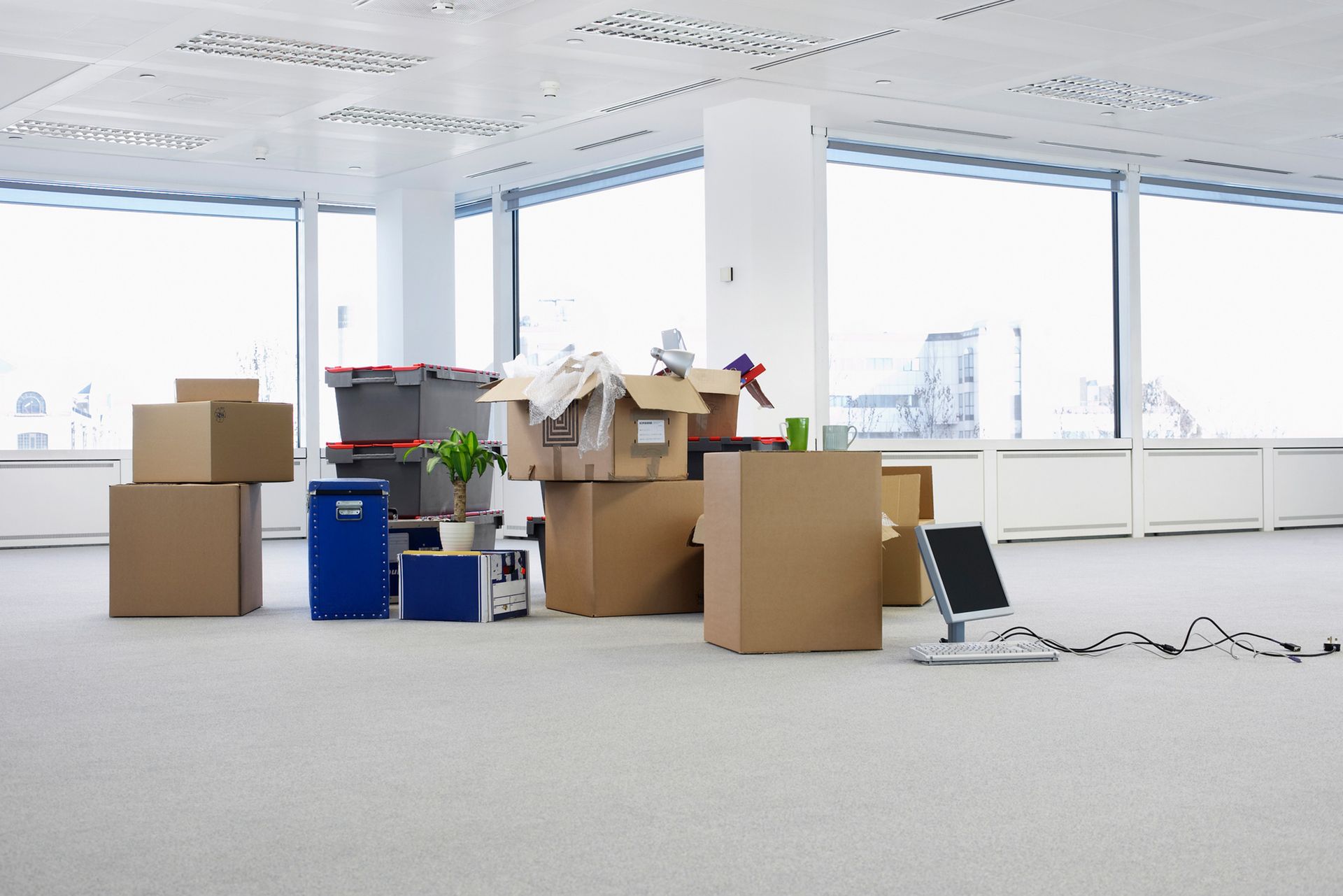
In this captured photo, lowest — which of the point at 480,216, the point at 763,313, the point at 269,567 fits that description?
the point at 269,567

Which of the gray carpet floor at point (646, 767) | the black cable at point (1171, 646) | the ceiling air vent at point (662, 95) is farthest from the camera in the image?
the ceiling air vent at point (662, 95)

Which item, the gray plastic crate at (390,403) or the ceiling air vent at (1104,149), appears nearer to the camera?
the gray plastic crate at (390,403)

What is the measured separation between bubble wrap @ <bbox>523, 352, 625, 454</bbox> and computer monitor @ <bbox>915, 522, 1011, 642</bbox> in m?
1.32

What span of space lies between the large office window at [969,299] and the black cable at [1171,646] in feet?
12.5

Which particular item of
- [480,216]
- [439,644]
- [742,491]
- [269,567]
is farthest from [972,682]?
[480,216]

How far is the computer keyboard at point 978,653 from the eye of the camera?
3658 mm

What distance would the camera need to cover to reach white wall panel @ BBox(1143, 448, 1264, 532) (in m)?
8.99

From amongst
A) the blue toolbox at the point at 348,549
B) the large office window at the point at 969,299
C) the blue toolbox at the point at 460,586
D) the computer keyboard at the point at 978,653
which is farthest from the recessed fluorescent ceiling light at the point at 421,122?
the computer keyboard at the point at 978,653

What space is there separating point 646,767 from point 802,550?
1.51 metres

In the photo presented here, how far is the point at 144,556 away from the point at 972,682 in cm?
328

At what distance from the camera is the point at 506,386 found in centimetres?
496

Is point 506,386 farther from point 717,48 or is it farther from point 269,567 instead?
point 269,567

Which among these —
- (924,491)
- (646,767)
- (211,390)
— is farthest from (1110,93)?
(646,767)

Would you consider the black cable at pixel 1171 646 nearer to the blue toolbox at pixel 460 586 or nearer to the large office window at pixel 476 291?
the blue toolbox at pixel 460 586
